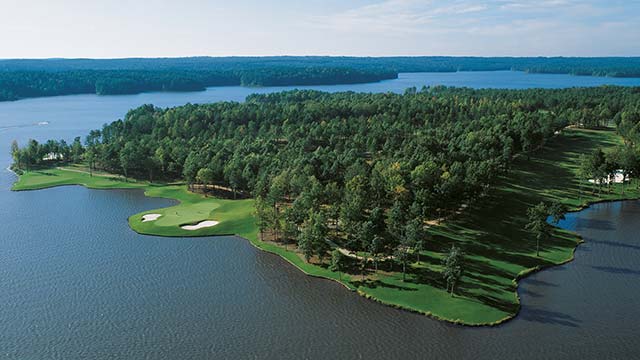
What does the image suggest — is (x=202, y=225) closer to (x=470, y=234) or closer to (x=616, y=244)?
(x=470, y=234)

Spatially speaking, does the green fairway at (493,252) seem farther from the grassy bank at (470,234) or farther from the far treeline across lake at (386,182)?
the far treeline across lake at (386,182)

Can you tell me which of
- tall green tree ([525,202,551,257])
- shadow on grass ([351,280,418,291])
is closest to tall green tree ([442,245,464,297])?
shadow on grass ([351,280,418,291])

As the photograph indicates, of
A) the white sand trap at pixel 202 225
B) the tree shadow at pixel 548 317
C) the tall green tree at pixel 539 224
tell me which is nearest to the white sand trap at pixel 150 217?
the white sand trap at pixel 202 225

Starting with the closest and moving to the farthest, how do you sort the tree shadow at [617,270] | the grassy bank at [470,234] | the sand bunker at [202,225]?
the grassy bank at [470,234]
the tree shadow at [617,270]
the sand bunker at [202,225]

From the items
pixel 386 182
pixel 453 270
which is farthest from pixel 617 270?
pixel 386 182

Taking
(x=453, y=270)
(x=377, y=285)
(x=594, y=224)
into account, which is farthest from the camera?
(x=594, y=224)

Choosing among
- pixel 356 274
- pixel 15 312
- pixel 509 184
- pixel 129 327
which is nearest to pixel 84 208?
pixel 15 312
